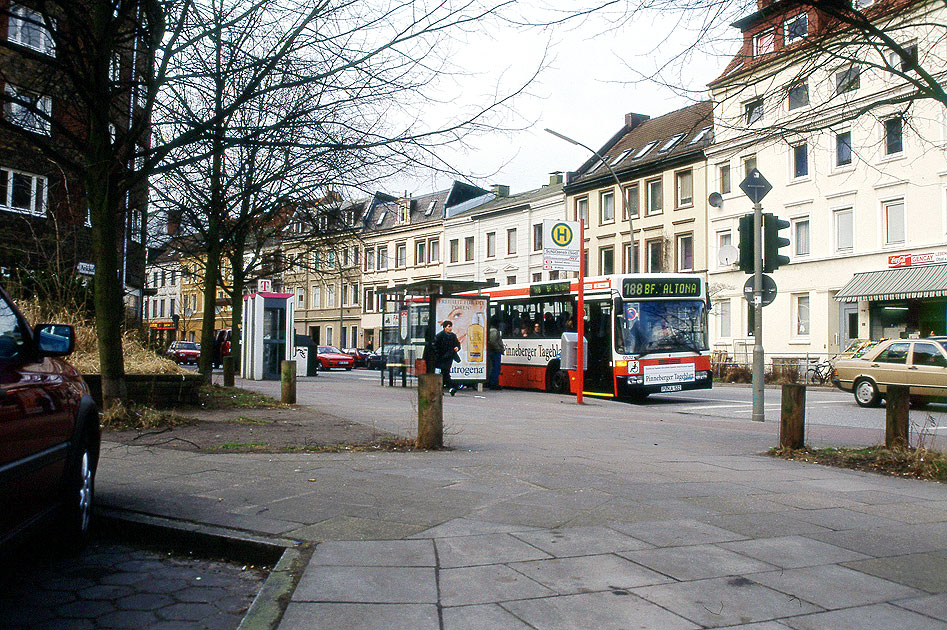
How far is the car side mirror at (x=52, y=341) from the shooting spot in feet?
14.3

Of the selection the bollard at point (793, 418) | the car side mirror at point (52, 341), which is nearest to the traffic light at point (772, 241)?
the bollard at point (793, 418)

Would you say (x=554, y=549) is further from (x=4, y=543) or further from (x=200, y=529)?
(x=4, y=543)

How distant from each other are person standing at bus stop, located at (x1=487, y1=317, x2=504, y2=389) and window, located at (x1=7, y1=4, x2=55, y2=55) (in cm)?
1535

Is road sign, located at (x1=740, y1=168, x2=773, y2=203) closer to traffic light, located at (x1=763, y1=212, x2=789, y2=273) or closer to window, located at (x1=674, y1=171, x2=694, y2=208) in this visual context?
traffic light, located at (x1=763, y1=212, x2=789, y2=273)

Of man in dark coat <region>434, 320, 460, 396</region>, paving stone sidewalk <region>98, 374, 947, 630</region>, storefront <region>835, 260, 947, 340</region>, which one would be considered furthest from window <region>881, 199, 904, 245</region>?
paving stone sidewalk <region>98, 374, 947, 630</region>

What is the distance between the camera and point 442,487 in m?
6.68

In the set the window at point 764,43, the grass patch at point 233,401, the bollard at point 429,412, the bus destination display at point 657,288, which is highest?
the window at point 764,43

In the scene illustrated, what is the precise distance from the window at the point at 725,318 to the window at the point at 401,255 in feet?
109

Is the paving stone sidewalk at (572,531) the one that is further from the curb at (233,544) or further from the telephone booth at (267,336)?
the telephone booth at (267,336)

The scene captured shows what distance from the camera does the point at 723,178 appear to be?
41.3m

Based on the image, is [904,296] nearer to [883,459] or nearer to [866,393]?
[866,393]

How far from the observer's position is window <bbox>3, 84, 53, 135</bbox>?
9469mm

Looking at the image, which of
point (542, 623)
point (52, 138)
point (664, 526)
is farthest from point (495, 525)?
point (52, 138)

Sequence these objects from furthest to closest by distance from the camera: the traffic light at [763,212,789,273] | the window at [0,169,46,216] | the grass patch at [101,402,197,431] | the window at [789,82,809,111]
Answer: the window at [0,169,46,216] < the traffic light at [763,212,789,273] < the grass patch at [101,402,197,431] < the window at [789,82,809,111]
